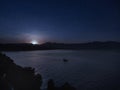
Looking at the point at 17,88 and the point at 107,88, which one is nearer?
the point at 17,88

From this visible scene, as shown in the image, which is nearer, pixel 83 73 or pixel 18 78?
pixel 18 78

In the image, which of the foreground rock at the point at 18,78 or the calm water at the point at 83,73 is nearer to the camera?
the foreground rock at the point at 18,78

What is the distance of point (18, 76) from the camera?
22344 millimetres

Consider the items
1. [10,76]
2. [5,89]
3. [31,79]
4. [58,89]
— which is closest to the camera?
[5,89]

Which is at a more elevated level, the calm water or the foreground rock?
the foreground rock

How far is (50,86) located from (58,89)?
1.65 m

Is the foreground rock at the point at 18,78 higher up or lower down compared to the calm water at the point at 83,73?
higher up

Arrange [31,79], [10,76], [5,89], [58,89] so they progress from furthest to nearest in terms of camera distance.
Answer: [58,89] → [31,79] → [10,76] → [5,89]

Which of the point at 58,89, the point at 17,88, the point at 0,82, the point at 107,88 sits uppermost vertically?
the point at 0,82

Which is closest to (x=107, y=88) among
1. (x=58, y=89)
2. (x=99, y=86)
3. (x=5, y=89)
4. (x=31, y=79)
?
(x=99, y=86)

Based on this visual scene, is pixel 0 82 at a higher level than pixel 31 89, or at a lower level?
higher

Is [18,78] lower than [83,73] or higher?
higher

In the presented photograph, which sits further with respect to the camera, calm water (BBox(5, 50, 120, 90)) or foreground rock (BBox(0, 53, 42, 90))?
calm water (BBox(5, 50, 120, 90))

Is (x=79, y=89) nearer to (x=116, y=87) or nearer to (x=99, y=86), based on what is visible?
(x=99, y=86)
